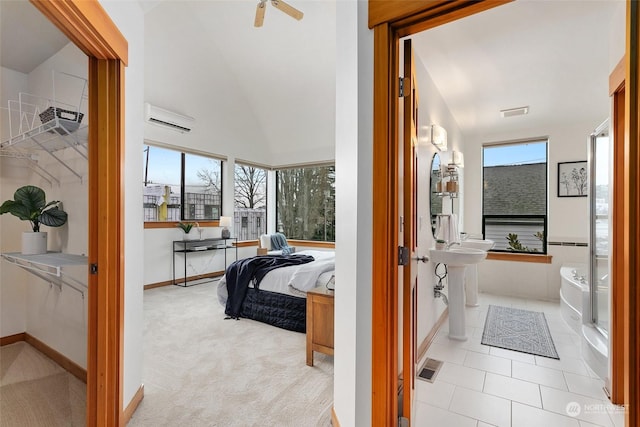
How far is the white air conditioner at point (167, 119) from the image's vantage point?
14.4 ft

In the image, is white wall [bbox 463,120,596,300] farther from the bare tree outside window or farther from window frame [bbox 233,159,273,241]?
the bare tree outside window

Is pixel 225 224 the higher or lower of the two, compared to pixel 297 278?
higher

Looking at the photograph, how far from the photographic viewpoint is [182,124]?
4.91 m

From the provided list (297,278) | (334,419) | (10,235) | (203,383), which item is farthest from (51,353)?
(334,419)

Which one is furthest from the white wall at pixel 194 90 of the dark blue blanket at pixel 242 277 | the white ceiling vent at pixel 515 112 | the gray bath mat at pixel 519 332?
the gray bath mat at pixel 519 332

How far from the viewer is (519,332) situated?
10.2ft

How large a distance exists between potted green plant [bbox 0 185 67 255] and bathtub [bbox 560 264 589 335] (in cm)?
436

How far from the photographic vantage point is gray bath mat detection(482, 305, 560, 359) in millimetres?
2738

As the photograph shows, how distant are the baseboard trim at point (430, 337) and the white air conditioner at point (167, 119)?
454 centimetres

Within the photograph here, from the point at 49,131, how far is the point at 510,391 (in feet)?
11.6

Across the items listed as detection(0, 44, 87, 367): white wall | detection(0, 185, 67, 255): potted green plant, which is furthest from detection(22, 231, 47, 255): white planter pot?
detection(0, 44, 87, 367): white wall

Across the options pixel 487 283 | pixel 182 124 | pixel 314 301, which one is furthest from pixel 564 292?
pixel 182 124

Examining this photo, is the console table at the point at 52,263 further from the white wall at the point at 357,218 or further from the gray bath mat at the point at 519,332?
the gray bath mat at the point at 519,332

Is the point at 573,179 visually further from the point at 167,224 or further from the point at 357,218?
the point at 167,224
